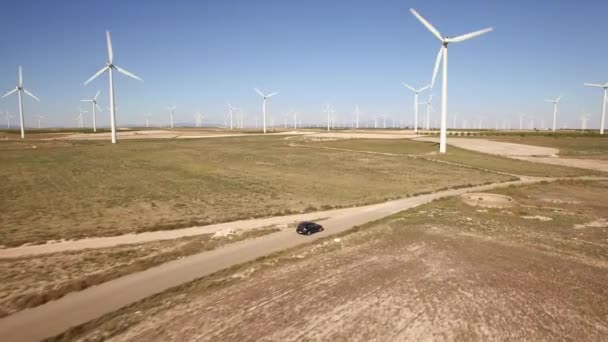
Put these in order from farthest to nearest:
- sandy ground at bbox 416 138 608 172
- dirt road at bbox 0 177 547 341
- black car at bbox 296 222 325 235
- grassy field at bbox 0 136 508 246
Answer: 1. sandy ground at bbox 416 138 608 172
2. grassy field at bbox 0 136 508 246
3. black car at bbox 296 222 325 235
4. dirt road at bbox 0 177 547 341

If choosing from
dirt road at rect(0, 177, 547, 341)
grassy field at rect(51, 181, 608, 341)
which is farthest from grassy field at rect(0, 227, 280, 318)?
grassy field at rect(51, 181, 608, 341)

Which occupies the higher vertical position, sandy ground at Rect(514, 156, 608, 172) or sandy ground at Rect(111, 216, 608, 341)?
sandy ground at Rect(514, 156, 608, 172)

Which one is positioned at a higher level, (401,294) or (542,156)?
(542,156)

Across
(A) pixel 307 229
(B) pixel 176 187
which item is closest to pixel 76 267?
(A) pixel 307 229

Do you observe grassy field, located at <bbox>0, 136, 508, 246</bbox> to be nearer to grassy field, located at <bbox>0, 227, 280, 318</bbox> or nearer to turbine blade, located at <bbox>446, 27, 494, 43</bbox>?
grassy field, located at <bbox>0, 227, 280, 318</bbox>

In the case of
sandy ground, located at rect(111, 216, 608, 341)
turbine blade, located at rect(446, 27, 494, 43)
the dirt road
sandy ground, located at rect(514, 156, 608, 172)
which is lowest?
the dirt road

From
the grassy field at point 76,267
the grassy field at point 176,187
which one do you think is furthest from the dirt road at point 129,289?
the grassy field at point 176,187

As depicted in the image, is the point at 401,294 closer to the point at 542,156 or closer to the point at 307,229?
the point at 307,229
